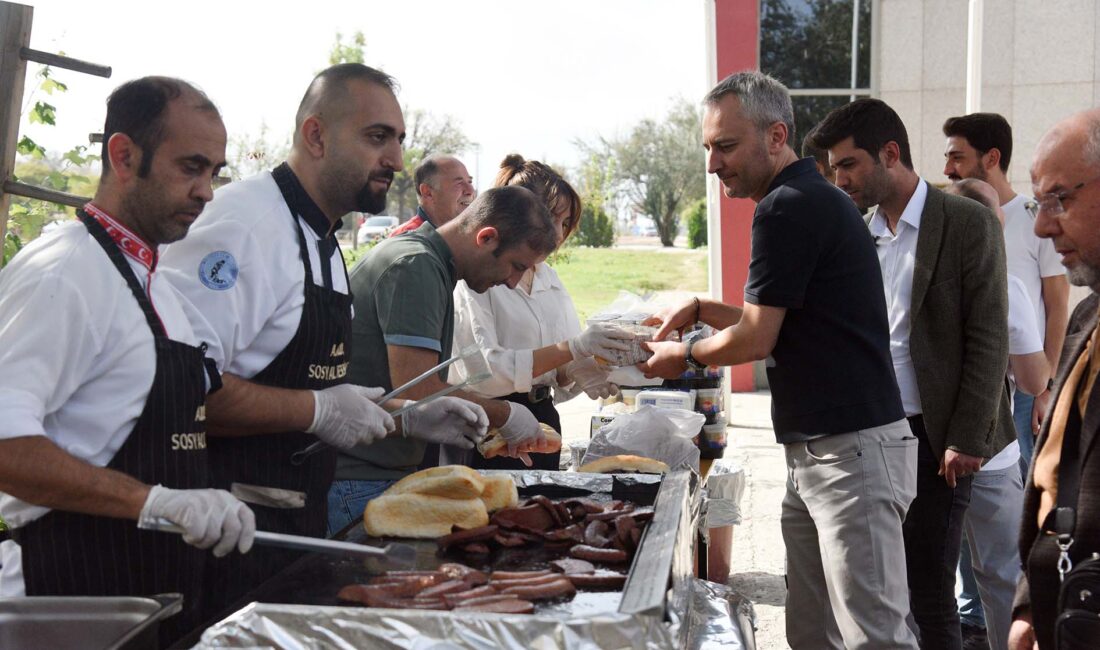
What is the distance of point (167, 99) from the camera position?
6.50 feet

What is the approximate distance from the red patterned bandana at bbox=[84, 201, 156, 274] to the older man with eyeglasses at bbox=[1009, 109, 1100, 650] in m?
1.79

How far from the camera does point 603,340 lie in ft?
11.9

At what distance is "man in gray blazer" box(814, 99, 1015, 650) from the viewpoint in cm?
338

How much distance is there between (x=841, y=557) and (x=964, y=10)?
26.9 ft

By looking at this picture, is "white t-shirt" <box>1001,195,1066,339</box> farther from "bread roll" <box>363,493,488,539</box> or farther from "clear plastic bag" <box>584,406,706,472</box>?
"bread roll" <box>363,493,488,539</box>

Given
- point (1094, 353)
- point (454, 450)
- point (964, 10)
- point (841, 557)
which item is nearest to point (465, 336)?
point (454, 450)

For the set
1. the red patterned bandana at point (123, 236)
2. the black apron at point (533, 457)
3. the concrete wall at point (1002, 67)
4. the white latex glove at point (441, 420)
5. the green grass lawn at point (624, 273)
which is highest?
the concrete wall at point (1002, 67)

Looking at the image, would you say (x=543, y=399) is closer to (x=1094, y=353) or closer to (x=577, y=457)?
(x=577, y=457)

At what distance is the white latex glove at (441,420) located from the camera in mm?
2807

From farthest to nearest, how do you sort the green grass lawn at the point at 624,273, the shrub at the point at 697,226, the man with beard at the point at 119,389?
the shrub at the point at 697,226 → the green grass lawn at the point at 624,273 → the man with beard at the point at 119,389

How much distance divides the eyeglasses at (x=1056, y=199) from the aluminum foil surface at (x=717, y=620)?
1.16 metres

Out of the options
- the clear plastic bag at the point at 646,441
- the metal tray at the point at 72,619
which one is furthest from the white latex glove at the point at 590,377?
the metal tray at the point at 72,619

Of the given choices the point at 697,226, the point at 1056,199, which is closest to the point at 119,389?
the point at 1056,199

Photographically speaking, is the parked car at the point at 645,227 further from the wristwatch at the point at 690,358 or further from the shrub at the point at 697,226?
the wristwatch at the point at 690,358
